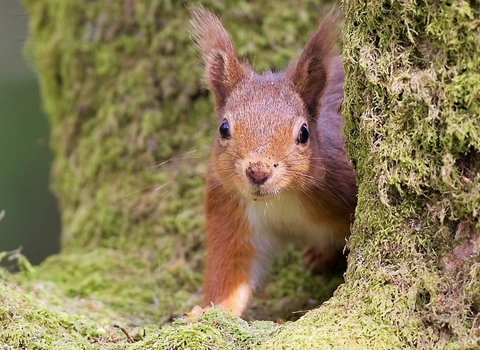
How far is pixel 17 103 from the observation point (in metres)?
9.19

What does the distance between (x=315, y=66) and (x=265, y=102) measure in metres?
0.39

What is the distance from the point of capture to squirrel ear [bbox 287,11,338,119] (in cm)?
336

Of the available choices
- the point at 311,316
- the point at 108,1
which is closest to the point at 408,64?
the point at 311,316

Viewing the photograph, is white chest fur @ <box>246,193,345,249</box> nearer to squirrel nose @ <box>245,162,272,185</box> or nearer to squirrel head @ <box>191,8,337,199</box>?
squirrel head @ <box>191,8,337,199</box>

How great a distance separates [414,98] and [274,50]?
99.7 inches

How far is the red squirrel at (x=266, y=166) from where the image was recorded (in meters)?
3.17

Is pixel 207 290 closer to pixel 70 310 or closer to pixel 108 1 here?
pixel 70 310

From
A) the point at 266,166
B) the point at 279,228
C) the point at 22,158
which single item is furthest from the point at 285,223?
the point at 22,158

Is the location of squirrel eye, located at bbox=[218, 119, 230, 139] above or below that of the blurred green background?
above

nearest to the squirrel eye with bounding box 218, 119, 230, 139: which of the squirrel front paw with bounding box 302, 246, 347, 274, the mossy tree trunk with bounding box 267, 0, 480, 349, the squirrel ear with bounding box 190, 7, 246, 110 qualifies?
the squirrel ear with bounding box 190, 7, 246, 110

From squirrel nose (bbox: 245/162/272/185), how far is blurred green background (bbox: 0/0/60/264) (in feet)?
20.5

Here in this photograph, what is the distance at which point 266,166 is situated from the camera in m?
3.03

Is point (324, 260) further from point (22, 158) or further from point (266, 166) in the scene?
point (22, 158)

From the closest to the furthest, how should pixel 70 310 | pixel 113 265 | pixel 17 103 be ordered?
1. pixel 70 310
2. pixel 113 265
3. pixel 17 103
